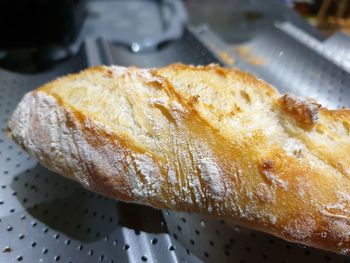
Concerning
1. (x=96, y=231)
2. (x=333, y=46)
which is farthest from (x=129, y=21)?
(x=96, y=231)

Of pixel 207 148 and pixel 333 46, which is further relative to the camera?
pixel 333 46

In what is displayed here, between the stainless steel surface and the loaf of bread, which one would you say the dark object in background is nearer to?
the loaf of bread

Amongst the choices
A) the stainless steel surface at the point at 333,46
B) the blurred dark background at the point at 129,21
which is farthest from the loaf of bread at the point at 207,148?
the blurred dark background at the point at 129,21

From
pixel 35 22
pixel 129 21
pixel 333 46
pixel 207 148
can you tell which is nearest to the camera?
pixel 207 148

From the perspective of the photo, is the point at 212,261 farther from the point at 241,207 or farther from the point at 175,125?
the point at 175,125

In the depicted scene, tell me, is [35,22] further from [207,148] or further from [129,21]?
[207,148]

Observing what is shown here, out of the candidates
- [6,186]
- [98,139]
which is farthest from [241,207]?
[6,186]
